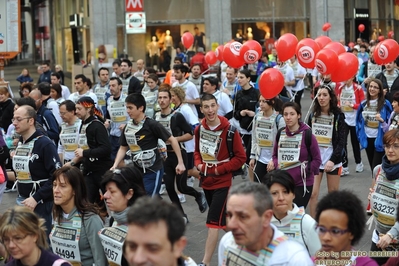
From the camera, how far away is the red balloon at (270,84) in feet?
34.8

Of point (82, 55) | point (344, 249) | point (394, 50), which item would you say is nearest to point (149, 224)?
point (344, 249)

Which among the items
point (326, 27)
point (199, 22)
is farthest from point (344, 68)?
point (199, 22)

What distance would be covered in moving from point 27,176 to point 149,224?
4.61 m

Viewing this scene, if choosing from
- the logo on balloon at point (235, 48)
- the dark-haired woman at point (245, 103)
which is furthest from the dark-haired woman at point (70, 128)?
the logo on balloon at point (235, 48)

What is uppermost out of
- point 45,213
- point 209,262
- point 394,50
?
point 394,50

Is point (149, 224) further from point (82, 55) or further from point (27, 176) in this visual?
point (82, 55)

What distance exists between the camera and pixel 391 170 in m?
6.61

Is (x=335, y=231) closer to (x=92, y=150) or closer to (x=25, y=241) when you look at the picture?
(x=25, y=241)

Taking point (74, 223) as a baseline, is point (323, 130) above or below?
above

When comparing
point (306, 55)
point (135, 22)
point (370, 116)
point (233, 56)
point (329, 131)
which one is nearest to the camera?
point (329, 131)

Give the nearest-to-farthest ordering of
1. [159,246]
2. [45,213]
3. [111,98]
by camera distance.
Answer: [159,246] < [45,213] < [111,98]

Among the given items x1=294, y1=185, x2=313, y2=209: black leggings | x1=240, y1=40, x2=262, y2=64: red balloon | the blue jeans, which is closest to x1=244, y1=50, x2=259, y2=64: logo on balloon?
x1=240, y1=40, x2=262, y2=64: red balloon

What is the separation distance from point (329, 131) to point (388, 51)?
5021 mm

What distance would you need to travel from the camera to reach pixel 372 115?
11930 millimetres
